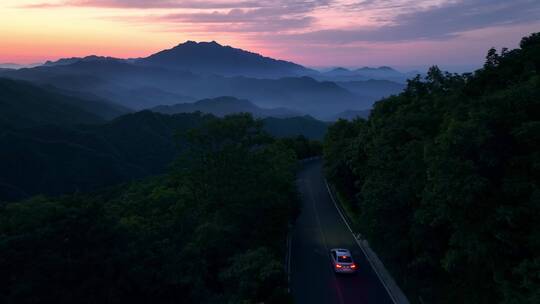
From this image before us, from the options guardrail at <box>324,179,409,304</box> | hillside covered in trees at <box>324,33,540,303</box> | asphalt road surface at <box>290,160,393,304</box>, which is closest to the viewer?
hillside covered in trees at <box>324,33,540,303</box>

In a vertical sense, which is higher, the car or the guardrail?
the car

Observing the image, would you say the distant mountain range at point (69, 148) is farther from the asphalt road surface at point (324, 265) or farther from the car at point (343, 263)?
the car at point (343, 263)

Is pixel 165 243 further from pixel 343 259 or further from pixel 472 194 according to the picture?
pixel 472 194

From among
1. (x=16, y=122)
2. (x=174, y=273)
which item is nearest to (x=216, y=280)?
(x=174, y=273)

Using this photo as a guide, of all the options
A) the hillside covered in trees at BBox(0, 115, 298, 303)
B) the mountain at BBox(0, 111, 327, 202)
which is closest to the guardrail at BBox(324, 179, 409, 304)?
the hillside covered in trees at BBox(0, 115, 298, 303)

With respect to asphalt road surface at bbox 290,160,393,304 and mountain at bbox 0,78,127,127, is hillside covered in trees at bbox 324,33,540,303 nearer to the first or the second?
asphalt road surface at bbox 290,160,393,304

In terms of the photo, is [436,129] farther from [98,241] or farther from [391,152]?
[98,241]
